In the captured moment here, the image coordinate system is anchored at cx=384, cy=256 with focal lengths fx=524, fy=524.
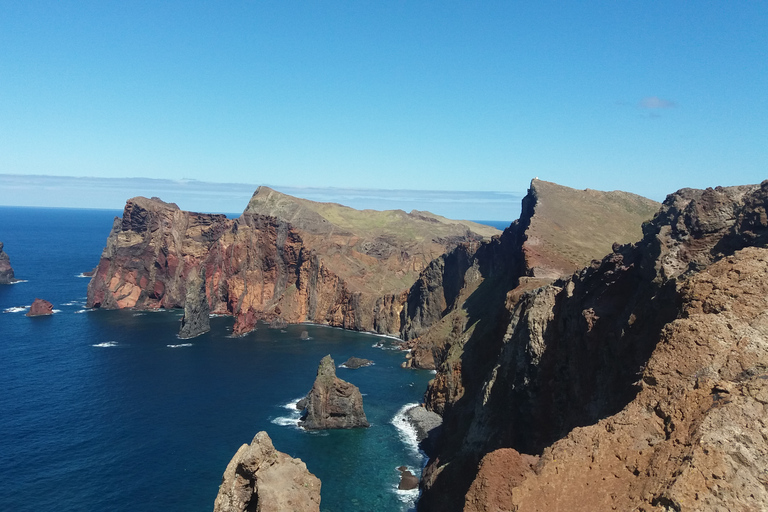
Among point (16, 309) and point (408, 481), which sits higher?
point (408, 481)

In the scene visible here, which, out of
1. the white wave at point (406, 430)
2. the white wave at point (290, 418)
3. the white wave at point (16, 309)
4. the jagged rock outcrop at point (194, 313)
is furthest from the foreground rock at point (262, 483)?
the white wave at point (16, 309)

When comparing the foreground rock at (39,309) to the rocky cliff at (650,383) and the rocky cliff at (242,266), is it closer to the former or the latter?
the rocky cliff at (242,266)

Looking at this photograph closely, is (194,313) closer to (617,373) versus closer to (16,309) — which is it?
(16,309)

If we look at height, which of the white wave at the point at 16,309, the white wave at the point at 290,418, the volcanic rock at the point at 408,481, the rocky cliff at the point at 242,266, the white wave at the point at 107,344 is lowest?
the white wave at the point at 107,344

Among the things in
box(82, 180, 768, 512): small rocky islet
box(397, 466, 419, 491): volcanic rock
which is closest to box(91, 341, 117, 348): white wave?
box(82, 180, 768, 512): small rocky islet

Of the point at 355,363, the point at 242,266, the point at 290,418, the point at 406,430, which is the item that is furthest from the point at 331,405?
the point at 242,266

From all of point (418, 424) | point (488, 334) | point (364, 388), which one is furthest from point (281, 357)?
point (488, 334)
